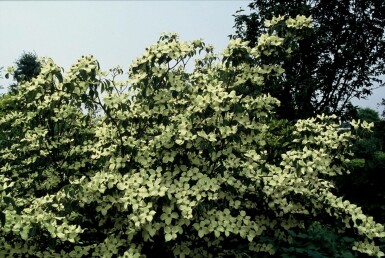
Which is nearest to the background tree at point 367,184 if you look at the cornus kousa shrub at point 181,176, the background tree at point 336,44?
the cornus kousa shrub at point 181,176

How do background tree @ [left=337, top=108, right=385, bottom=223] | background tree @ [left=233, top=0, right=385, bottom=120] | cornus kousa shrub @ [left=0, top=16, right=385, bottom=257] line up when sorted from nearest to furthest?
cornus kousa shrub @ [left=0, top=16, right=385, bottom=257] < background tree @ [left=337, top=108, right=385, bottom=223] < background tree @ [left=233, top=0, right=385, bottom=120]

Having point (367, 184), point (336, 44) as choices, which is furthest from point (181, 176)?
point (336, 44)

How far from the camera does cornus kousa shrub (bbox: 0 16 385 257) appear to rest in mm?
3715

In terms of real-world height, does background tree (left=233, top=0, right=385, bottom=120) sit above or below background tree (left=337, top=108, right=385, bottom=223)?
above

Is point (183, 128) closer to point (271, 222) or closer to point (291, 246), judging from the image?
point (271, 222)

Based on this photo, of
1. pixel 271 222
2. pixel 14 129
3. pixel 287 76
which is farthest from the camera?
pixel 287 76

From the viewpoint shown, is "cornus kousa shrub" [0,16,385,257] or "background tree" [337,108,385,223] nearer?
"cornus kousa shrub" [0,16,385,257]

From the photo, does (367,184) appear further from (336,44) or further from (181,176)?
(336,44)

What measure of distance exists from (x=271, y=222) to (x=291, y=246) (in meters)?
0.90

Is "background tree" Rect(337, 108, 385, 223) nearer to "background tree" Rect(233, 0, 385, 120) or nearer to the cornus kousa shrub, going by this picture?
the cornus kousa shrub

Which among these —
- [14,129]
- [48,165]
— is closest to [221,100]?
[48,165]

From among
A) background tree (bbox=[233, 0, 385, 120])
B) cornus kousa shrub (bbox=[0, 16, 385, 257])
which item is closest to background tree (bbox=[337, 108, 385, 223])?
cornus kousa shrub (bbox=[0, 16, 385, 257])

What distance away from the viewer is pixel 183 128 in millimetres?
3861

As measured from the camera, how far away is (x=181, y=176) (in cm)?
393
